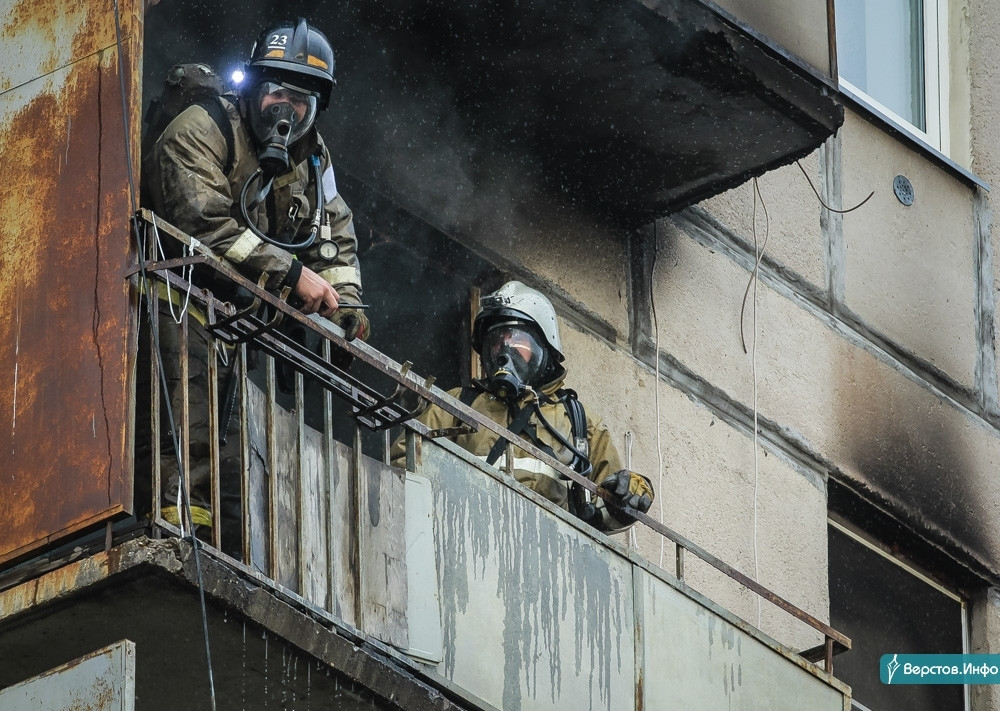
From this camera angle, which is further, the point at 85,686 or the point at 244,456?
the point at 244,456

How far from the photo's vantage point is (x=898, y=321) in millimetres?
12305

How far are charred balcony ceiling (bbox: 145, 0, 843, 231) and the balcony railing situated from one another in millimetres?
2201

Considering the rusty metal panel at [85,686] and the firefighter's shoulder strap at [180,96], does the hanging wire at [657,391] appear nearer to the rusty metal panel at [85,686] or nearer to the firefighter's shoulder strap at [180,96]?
the firefighter's shoulder strap at [180,96]

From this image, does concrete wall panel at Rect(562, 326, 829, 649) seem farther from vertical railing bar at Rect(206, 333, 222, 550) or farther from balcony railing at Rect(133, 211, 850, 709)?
vertical railing bar at Rect(206, 333, 222, 550)

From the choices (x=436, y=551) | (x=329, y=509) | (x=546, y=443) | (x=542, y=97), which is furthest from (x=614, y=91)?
(x=329, y=509)

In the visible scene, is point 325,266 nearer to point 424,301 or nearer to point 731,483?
point 424,301

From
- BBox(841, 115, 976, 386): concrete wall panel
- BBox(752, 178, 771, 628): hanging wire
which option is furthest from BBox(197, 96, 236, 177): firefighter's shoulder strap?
BBox(841, 115, 976, 386): concrete wall panel

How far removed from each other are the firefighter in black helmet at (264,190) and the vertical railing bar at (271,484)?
28 centimetres

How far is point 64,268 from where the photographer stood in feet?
24.9

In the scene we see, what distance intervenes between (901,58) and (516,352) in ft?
13.0

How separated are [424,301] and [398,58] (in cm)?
129

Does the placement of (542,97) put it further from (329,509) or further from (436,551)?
(329,509)

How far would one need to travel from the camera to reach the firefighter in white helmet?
31.5 ft

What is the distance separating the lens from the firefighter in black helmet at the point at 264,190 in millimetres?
7953
